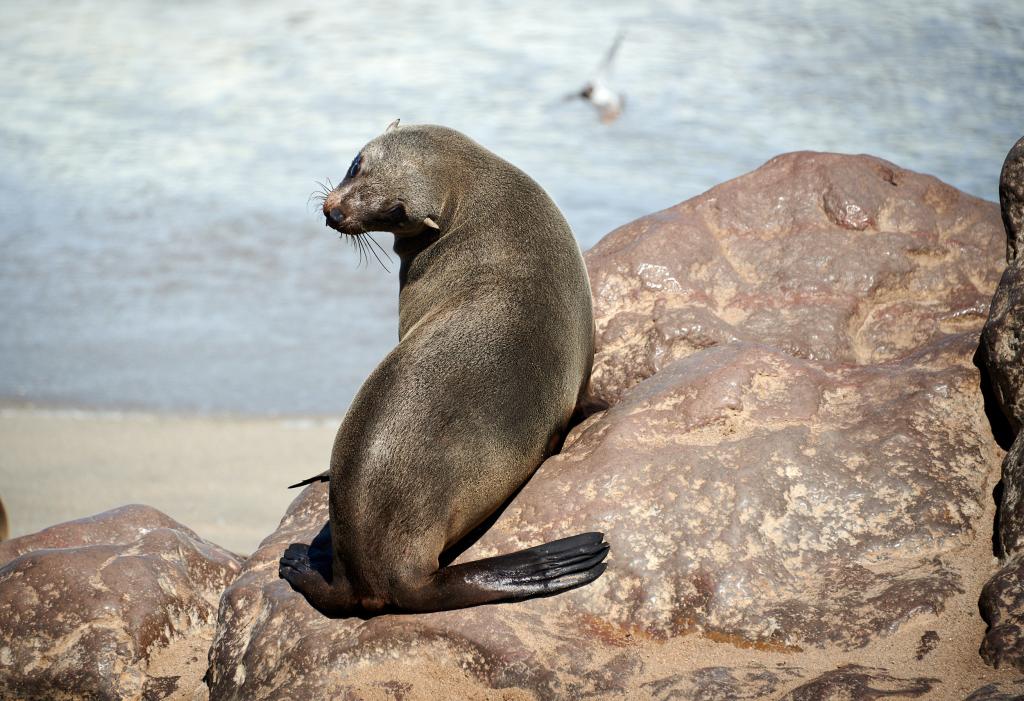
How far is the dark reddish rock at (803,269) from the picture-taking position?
4.80m

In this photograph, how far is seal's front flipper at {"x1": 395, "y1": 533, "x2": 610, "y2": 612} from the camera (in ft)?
11.8

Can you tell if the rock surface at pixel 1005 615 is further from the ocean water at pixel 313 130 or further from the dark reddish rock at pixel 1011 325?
→ the ocean water at pixel 313 130

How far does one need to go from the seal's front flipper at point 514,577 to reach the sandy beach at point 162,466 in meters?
3.03

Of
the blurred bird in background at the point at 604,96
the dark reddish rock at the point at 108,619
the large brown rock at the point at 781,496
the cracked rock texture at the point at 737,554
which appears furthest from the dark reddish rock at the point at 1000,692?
the blurred bird in background at the point at 604,96

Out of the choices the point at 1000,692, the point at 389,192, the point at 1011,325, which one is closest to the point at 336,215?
the point at 389,192

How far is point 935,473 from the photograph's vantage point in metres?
3.70

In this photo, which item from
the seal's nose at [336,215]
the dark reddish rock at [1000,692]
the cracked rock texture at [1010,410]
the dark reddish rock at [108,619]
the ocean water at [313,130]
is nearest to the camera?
the dark reddish rock at [1000,692]

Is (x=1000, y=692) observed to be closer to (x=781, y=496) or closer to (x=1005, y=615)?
(x=1005, y=615)

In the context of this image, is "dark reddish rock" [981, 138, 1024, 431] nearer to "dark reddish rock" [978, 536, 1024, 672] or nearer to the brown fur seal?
"dark reddish rock" [978, 536, 1024, 672]

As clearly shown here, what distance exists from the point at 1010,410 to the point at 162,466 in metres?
5.41

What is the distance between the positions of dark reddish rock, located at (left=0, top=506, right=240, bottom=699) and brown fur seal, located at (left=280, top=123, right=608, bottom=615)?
0.61 metres

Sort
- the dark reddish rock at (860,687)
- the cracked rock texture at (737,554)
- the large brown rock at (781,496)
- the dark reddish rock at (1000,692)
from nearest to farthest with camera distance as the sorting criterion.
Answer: the dark reddish rock at (1000,692) < the dark reddish rock at (860,687) < the cracked rock texture at (737,554) < the large brown rock at (781,496)

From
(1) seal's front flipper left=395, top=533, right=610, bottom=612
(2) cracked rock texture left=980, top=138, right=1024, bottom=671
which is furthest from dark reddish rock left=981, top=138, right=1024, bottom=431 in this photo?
(1) seal's front flipper left=395, top=533, right=610, bottom=612

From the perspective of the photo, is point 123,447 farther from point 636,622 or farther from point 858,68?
point 858,68
